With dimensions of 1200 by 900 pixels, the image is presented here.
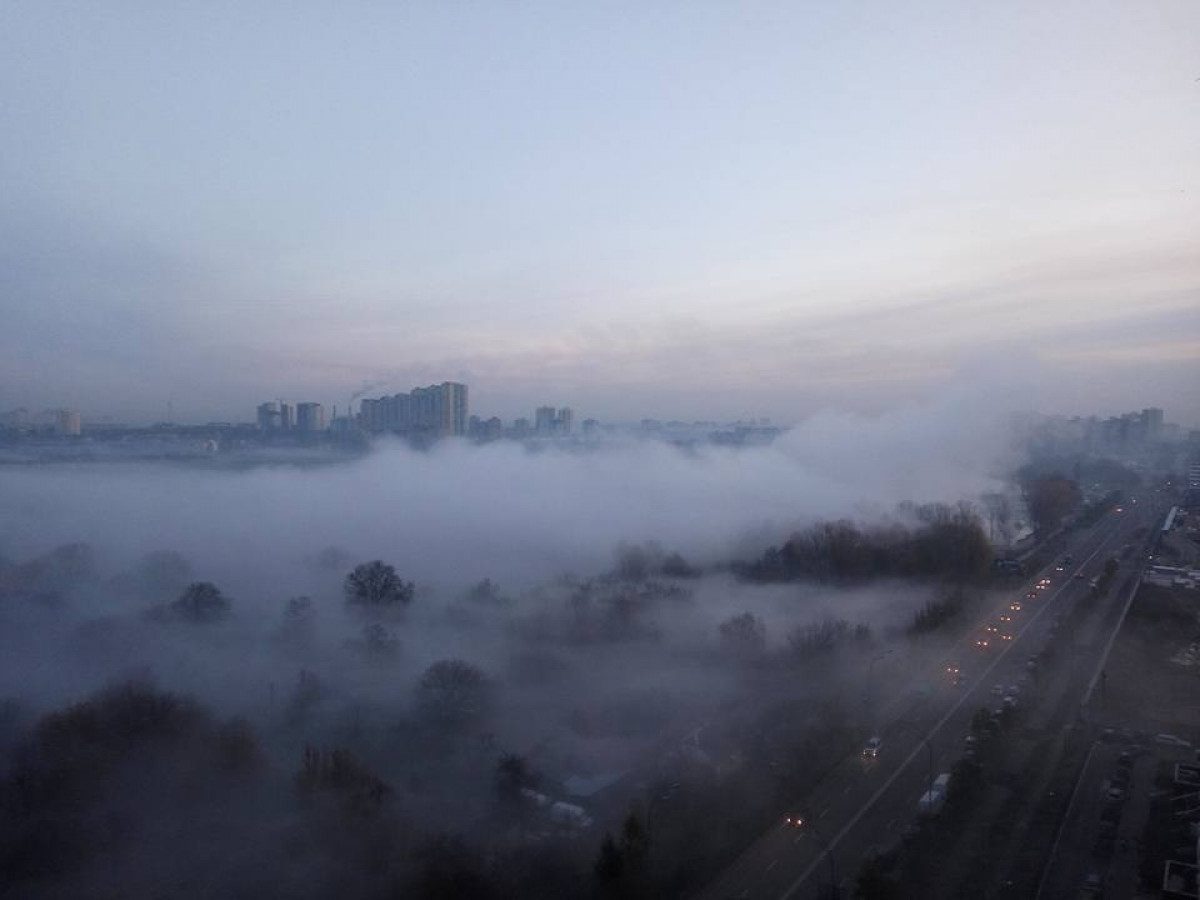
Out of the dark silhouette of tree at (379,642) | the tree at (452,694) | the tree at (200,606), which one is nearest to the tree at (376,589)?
the dark silhouette of tree at (379,642)

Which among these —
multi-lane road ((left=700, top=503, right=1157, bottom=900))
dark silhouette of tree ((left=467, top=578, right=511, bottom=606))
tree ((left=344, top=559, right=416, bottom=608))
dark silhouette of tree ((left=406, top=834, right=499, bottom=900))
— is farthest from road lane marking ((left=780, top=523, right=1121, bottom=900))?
tree ((left=344, top=559, right=416, bottom=608))

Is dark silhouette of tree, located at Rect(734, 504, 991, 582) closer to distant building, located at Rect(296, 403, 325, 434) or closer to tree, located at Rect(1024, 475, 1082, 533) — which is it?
→ tree, located at Rect(1024, 475, 1082, 533)

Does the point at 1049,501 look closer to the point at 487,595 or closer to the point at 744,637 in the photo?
the point at 744,637

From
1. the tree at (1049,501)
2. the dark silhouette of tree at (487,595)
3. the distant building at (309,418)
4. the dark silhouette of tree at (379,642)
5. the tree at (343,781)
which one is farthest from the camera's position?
the tree at (1049,501)

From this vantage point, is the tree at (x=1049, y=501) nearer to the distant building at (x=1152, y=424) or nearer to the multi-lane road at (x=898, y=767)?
the multi-lane road at (x=898, y=767)

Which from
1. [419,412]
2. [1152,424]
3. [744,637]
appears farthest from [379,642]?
[1152,424]

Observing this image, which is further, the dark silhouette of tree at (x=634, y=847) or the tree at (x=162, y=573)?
the tree at (x=162, y=573)
